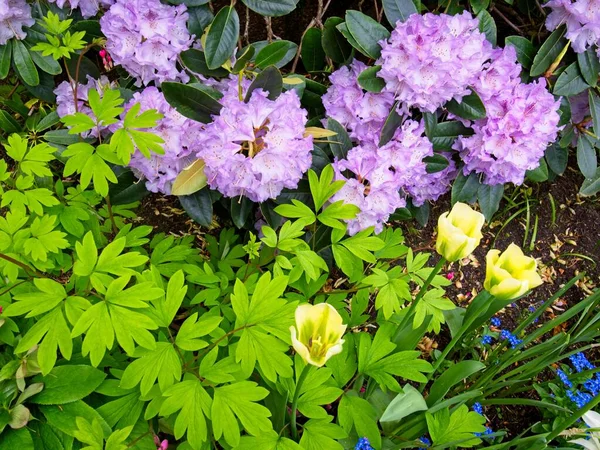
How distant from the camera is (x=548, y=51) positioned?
178 cm

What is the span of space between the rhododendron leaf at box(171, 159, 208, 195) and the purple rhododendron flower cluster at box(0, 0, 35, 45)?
2.47ft

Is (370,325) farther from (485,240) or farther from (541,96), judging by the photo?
(541,96)

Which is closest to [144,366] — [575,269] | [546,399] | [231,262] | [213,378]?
[213,378]

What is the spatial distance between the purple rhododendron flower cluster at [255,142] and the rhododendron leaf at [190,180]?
74mm

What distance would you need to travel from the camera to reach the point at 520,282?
92cm

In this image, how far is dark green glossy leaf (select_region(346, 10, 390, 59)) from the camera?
1.57 meters

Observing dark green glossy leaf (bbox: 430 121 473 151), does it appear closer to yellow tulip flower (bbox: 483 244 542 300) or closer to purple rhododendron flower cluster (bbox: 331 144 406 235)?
purple rhododendron flower cluster (bbox: 331 144 406 235)

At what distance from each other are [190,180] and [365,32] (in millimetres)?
680

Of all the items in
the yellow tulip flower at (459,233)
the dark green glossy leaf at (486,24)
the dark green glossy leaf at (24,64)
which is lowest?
the dark green glossy leaf at (24,64)

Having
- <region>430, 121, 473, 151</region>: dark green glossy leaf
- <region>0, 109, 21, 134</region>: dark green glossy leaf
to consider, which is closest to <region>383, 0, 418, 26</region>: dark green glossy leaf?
<region>430, 121, 473, 151</region>: dark green glossy leaf

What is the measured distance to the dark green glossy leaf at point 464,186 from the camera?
6.19ft

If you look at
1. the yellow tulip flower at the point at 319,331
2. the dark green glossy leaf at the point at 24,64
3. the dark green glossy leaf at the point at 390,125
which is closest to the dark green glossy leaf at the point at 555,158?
the dark green glossy leaf at the point at 390,125

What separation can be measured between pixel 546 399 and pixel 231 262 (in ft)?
3.49

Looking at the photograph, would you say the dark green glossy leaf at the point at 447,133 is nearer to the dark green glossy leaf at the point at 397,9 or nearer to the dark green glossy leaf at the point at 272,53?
the dark green glossy leaf at the point at 397,9
